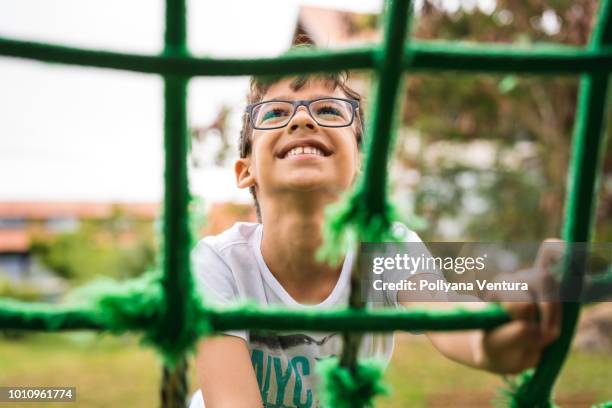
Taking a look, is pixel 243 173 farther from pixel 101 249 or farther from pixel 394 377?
pixel 101 249

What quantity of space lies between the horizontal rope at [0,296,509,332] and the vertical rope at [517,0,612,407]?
56 mm

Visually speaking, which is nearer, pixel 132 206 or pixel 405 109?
pixel 405 109

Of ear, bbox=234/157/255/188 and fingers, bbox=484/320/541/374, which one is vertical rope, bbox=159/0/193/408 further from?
ear, bbox=234/157/255/188

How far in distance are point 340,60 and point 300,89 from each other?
1.42 feet

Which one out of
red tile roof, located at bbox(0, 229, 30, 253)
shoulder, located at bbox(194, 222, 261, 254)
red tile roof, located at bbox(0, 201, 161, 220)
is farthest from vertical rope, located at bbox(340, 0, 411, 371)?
red tile roof, located at bbox(0, 229, 30, 253)

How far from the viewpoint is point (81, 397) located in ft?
12.2

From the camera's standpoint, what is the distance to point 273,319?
0.51m

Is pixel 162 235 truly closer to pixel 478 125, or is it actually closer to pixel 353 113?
pixel 353 113

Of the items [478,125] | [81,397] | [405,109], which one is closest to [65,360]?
[81,397]

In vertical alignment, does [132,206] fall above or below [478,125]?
below

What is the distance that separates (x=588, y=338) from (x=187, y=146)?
15.2ft

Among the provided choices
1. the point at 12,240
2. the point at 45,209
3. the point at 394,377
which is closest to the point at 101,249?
the point at 45,209

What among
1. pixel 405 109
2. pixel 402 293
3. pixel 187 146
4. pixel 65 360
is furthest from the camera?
pixel 65 360

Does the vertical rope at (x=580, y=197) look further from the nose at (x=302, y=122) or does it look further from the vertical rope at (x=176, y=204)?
the nose at (x=302, y=122)
